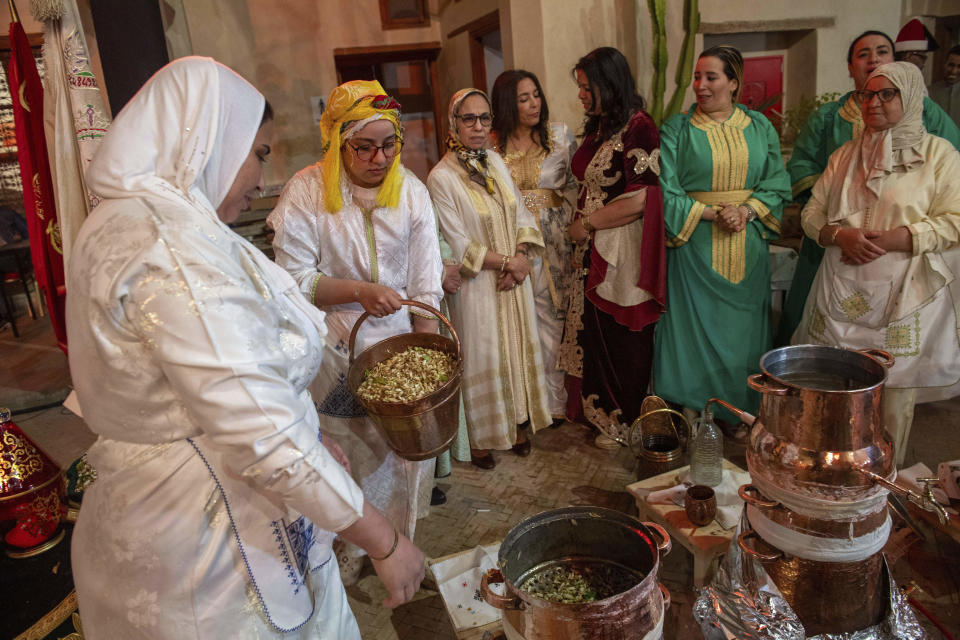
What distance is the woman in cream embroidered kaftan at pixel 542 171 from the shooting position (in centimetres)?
337

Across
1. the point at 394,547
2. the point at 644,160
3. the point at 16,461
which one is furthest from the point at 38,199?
the point at 644,160

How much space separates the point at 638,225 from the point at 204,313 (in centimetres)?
259

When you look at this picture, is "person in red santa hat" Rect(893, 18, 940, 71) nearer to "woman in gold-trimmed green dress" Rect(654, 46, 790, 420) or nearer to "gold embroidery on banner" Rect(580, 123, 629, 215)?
"woman in gold-trimmed green dress" Rect(654, 46, 790, 420)

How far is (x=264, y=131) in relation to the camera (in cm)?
129

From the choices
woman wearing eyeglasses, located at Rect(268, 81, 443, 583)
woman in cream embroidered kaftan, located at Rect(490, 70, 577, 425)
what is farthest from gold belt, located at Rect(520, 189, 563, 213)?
woman wearing eyeglasses, located at Rect(268, 81, 443, 583)

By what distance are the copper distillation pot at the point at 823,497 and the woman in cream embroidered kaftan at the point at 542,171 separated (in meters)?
2.03

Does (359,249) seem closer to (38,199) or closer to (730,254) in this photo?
(38,199)

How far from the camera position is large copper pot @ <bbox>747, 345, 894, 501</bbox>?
1409 mm

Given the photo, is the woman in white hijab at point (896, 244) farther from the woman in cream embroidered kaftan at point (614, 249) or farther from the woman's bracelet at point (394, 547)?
the woman's bracelet at point (394, 547)

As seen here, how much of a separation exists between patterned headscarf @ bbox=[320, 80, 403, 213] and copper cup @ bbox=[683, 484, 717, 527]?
1484 millimetres

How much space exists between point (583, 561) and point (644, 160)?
2.07 metres

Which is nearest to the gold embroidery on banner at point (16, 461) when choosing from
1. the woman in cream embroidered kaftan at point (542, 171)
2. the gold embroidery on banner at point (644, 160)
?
the woman in cream embroidered kaftan at point (542, 171)

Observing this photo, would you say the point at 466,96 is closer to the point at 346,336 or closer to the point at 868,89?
the point at 346,336

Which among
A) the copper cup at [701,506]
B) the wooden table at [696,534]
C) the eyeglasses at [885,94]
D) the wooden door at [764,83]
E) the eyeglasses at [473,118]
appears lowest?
the wooden table at [696,534]
